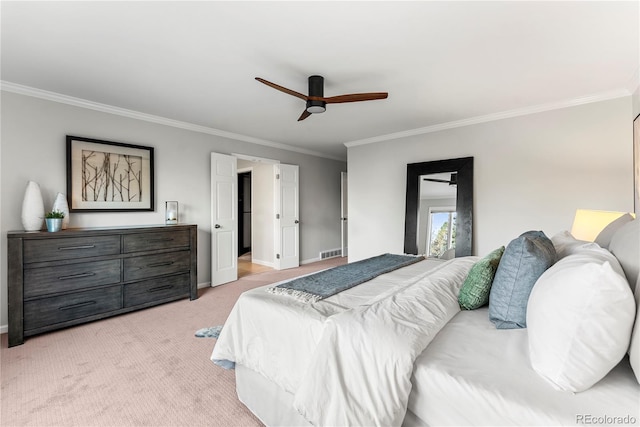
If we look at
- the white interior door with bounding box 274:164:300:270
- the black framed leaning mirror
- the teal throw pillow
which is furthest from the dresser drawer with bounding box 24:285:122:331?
the black framed leaning mirror

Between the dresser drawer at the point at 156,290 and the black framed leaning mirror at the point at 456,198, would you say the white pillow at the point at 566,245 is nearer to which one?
the black framed leaning mirror at the point at 456,198

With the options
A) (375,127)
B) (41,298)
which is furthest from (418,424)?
(375,127)

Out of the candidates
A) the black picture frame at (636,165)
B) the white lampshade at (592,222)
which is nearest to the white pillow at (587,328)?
the white lampshade at (592,222)

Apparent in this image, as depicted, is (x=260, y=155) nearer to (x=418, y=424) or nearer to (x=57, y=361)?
(x=57, y=361)

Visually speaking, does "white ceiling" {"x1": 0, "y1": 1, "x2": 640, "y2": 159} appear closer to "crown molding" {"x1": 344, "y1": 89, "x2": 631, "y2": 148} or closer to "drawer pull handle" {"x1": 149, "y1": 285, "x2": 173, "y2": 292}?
"crown molding" {"x1": 344, "y1": 89, "x2": 631, "y2": 148}

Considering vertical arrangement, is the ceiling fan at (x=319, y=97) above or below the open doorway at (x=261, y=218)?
above

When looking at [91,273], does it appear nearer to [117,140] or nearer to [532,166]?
[117,140]

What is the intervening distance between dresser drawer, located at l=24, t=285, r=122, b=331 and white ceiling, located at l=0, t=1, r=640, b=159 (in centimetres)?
207

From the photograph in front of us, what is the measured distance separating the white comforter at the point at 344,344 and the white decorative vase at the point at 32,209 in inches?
97.6

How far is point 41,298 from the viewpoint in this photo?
2.68 meters

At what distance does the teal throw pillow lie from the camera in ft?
4.14

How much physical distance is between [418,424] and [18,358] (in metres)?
3.07

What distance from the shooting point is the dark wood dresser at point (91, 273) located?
8.45 feet

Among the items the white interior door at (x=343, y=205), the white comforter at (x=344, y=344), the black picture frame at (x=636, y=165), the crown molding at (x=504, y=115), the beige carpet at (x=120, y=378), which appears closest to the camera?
the white comforter at (x=344, y=344)
